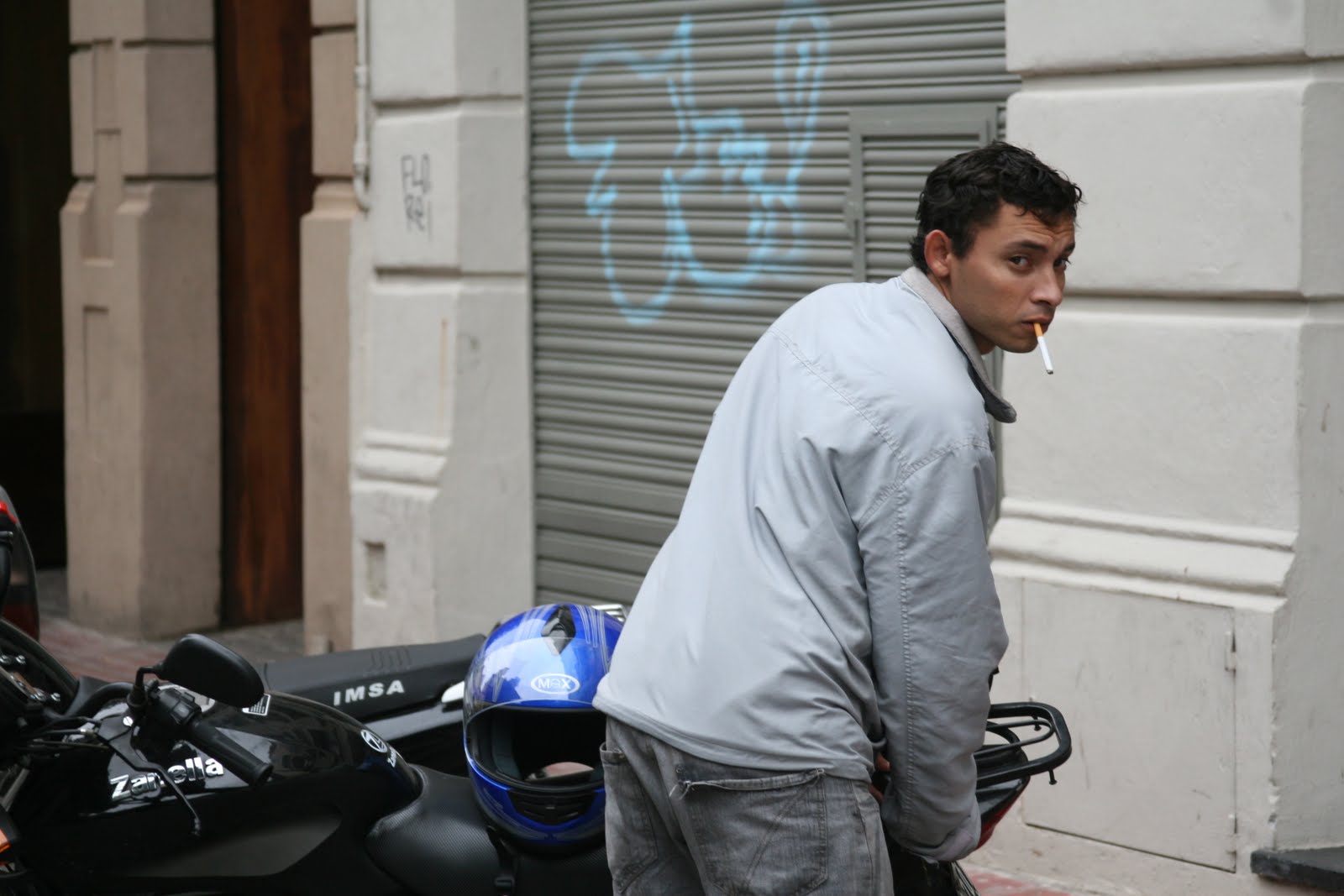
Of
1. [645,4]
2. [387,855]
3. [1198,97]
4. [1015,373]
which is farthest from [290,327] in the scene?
[387,855]

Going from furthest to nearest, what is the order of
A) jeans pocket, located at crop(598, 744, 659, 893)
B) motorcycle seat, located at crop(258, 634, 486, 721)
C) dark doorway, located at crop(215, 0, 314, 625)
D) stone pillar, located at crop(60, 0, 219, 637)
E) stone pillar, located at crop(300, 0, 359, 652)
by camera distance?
dark doorway, located at crop(215, 0, 314, 625), stone pillar, located at crop(60, 0, 219, 637), stone pillar, located at crop(300, 0, 359, 652), motorcycle seat, located at crop(258, 634, 486, 721), jeans pocket, located at crop(598, 744, 659, 893)

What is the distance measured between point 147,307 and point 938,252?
6995mm

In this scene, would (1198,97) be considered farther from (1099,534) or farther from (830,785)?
(830,785)

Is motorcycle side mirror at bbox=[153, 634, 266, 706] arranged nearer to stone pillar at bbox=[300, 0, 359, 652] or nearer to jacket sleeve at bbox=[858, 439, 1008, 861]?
jacket sleeve at bbox=[858, 439, 1008, 861]

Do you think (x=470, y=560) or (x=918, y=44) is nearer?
(x=918, y=44)

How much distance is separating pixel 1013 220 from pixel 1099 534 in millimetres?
2669

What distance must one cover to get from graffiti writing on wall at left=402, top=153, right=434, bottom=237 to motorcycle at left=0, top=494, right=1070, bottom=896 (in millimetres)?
4318

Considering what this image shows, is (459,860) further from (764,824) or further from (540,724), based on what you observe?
(764,824)

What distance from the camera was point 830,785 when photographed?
2.63 metres

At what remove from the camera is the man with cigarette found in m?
2.59

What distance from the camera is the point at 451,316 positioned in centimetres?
762

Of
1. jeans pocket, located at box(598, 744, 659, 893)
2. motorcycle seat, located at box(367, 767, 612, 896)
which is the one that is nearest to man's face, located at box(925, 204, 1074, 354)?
jeans pocket, located at box(598, 744, 659, 893)

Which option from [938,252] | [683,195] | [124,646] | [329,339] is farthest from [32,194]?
[938,252]

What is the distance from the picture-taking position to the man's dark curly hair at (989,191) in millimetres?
2730
